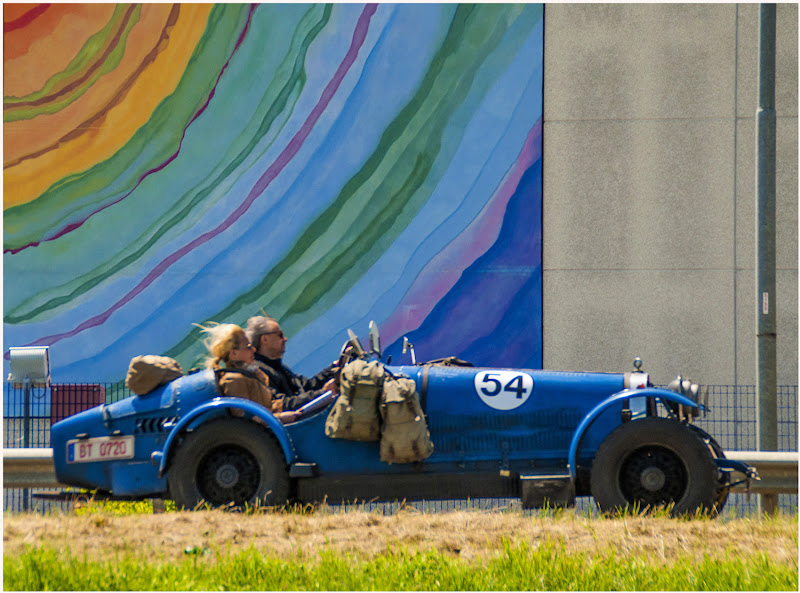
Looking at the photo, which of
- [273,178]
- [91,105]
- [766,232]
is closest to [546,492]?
[766,232]

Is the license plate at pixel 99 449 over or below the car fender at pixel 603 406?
below

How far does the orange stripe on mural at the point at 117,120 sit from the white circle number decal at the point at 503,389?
27.4 feet

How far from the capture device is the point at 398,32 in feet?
41.1

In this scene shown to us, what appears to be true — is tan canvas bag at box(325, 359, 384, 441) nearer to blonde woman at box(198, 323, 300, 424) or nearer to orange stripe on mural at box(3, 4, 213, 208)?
blonde woman at box(198, 323, 300, 424)

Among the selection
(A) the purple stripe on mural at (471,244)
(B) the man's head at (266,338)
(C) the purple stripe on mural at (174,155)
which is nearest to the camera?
(B) the man's head at (266,338)

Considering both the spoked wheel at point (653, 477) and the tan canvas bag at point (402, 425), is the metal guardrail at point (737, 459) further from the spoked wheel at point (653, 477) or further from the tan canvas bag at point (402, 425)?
the tan canvas bag at point (402, 425)

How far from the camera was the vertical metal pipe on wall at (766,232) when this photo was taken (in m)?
7.86

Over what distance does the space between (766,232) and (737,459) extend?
2.43m

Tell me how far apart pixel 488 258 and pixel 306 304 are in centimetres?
249

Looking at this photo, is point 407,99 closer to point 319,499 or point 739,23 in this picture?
point 739,23

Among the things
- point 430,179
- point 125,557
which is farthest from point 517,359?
point 125,557

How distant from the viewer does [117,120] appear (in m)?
12.8

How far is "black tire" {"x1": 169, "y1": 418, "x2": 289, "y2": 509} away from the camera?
232 inches

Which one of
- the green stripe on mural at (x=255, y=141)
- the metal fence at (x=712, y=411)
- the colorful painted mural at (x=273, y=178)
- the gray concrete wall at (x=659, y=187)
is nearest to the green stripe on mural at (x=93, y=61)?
the colorful painted mural at (x=273, y=178)
